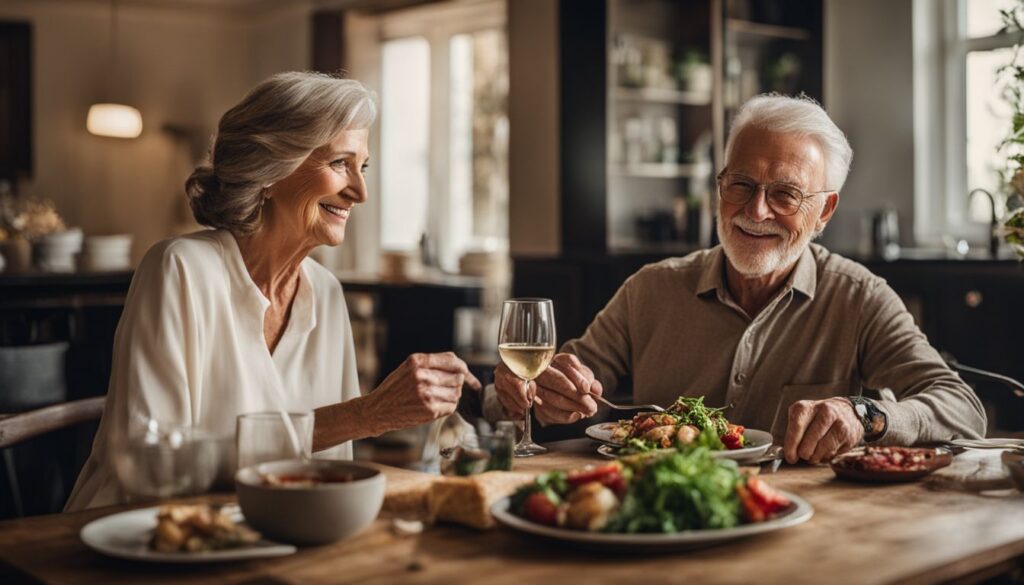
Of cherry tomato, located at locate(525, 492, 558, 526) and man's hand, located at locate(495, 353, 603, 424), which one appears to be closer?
cherry tomato, located at locate(525, 492, 558, 526)

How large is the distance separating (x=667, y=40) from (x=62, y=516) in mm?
5202

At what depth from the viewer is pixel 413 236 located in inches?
304

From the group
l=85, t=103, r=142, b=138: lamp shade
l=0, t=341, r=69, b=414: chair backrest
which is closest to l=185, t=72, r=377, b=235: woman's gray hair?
l=0, t=341, r=69, b=414: chair backrest

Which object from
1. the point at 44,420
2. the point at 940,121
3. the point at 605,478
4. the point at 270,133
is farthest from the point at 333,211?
the point at 940,121

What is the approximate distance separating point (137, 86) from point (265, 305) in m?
7.52

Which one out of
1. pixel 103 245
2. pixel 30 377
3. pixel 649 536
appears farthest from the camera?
pixel 103 245

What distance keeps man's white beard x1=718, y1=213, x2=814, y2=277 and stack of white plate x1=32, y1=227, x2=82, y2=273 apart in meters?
4.26

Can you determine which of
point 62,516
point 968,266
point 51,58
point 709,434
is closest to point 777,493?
point 709,434

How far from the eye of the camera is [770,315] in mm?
2324

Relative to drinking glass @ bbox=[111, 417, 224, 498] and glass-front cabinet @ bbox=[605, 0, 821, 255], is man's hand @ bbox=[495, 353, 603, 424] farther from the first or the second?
glass-front cabinet @ bbox=[605, 0, 821, 255]

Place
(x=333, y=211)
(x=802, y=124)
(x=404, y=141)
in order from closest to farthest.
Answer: (x=333, y=211) → (x=802, y=124) → (x=404, y=141)

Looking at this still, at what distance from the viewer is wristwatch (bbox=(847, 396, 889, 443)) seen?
72.2 inches

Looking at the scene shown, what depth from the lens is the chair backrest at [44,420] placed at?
183cm

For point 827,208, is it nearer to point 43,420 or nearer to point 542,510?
point 542,510
